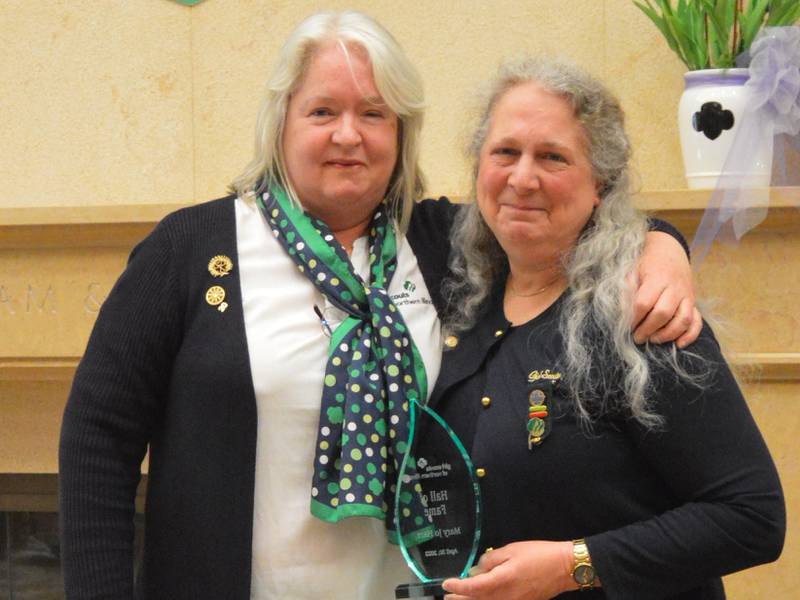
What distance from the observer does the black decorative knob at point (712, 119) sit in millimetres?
2549

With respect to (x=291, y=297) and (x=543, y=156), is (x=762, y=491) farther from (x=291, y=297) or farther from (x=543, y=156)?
(x=291, y=297)

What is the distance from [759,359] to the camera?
264 centimetres

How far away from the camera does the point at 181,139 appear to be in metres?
3.13

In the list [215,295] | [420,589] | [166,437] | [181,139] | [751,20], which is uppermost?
[751,20]

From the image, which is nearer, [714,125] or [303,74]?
[303,74]

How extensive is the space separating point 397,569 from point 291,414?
0.95ft

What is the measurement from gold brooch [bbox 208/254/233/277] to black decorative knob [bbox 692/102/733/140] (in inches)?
48.1

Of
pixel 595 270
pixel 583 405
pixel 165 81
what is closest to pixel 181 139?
pixel 165 81

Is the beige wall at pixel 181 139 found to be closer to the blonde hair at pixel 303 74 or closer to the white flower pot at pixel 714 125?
the white flower pot at pixel 714 125

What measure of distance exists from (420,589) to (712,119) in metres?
1.37

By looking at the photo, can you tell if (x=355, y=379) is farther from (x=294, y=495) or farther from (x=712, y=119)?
(x=712, y=119)

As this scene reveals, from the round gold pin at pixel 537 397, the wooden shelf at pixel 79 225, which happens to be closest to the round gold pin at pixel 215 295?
the round gold pin at pixel 537 397

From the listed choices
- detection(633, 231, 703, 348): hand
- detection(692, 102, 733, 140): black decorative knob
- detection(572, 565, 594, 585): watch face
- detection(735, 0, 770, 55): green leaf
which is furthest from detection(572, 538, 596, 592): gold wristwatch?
detection(735, 0, 770, 55): green leaf

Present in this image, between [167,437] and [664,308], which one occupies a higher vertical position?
[664,308]
